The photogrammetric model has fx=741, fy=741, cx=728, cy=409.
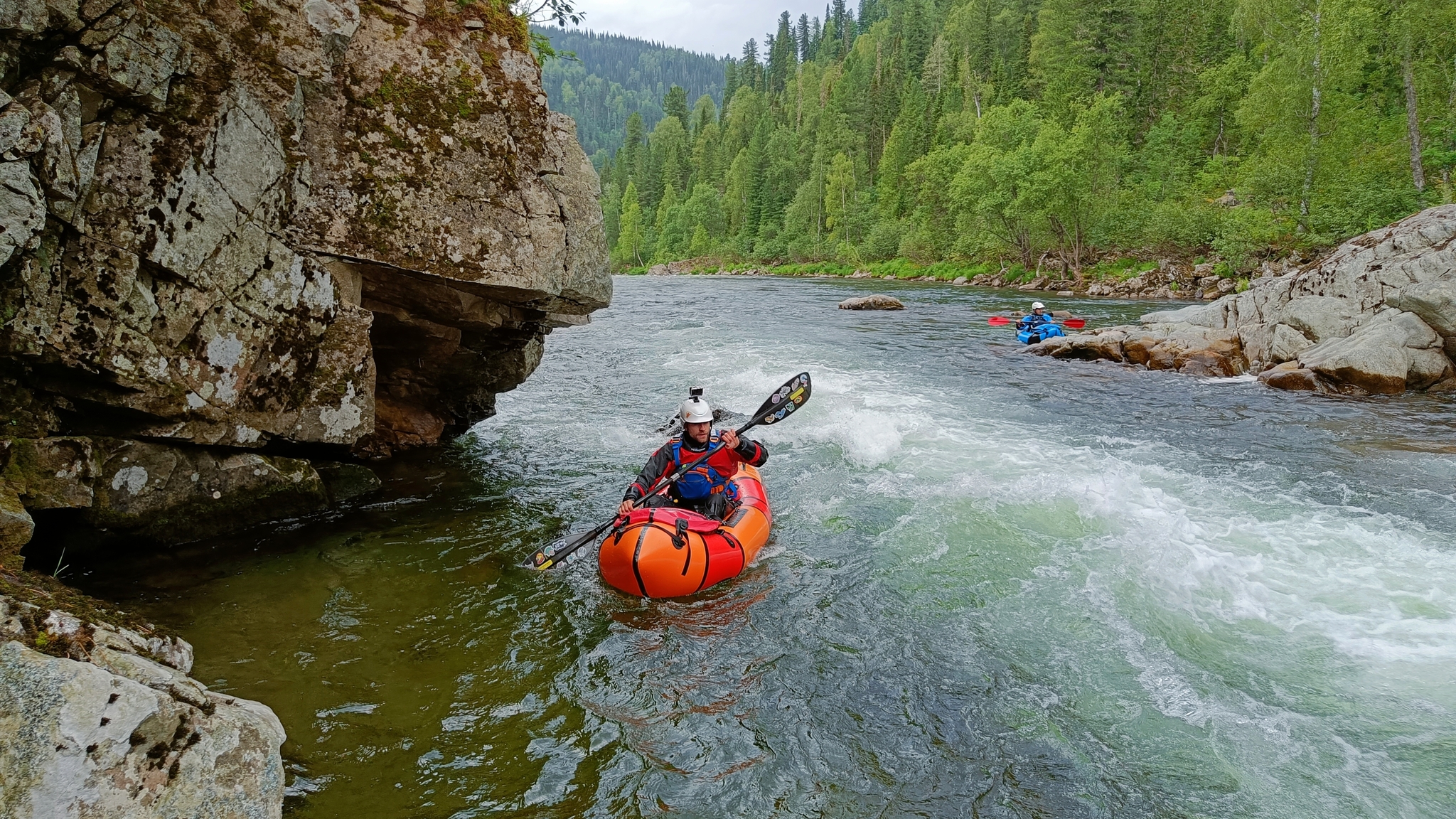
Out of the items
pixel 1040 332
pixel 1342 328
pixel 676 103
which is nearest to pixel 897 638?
pixel 1342 328

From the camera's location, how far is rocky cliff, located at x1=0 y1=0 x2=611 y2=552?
4.64 metres

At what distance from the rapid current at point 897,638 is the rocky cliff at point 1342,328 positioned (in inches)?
122

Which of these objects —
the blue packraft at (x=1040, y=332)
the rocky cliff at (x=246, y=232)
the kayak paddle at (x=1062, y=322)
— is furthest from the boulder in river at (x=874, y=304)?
the rocky cliff at (x=246, y=232)

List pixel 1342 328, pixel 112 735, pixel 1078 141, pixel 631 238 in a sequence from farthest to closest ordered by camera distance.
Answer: pixel 631 238, pixel 1078 141, pixel 1342 328, pixel 112 735

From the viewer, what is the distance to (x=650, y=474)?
294 inches

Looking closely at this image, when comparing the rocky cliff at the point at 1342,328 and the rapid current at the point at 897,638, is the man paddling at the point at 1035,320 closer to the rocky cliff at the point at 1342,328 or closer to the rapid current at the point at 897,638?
the rocky cliff at the point at 1342,328

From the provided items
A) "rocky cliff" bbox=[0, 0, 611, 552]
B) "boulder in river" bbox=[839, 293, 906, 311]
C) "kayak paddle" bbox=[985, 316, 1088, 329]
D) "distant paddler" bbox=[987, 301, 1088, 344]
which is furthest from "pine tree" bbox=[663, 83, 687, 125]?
"rocky cliff" bbox=[0, 0, 611, 552]

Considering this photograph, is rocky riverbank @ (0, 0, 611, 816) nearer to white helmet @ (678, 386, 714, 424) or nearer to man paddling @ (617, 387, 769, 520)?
white helmet @ (678, 386, 714, 424)

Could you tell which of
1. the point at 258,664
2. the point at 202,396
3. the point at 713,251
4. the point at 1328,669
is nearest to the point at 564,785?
the point at 258,664

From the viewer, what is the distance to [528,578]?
6461 mm

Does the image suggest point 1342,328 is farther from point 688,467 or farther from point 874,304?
point 874,304

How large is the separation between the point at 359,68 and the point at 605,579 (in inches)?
194

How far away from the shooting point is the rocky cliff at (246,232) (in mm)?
4641

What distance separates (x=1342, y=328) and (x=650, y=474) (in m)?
14.6
